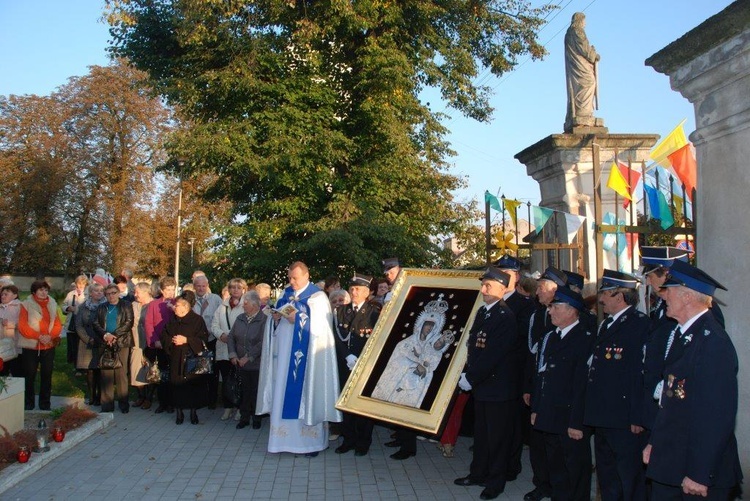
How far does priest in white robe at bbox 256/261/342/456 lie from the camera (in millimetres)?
8406

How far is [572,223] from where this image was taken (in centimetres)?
779

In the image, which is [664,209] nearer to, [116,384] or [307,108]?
[116,384]

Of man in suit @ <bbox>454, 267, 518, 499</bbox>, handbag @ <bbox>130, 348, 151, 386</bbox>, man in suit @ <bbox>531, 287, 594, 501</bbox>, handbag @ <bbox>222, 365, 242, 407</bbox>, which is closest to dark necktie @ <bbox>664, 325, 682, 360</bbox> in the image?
man in suit @ <bbox>531, 287, 594, 501</bbox>

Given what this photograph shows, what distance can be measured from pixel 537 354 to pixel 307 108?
10.7 m

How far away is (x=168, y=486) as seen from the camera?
7.10m

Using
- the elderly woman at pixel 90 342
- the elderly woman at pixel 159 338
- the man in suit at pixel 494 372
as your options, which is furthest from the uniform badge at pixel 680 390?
the elderly woman at pixel 90 342

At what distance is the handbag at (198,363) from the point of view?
10.0m

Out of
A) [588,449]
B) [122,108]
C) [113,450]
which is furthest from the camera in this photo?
[122,108]

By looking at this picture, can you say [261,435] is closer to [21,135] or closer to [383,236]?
[383,236]

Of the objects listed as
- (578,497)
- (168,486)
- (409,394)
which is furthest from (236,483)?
(578,497)

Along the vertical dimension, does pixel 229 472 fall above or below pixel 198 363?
below

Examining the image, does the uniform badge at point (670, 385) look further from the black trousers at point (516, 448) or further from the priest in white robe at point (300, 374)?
the priest in white robe at point (300, 374)

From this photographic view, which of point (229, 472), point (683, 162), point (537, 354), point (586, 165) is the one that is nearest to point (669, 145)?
point (683, 162)

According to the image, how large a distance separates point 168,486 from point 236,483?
2.08 feet
